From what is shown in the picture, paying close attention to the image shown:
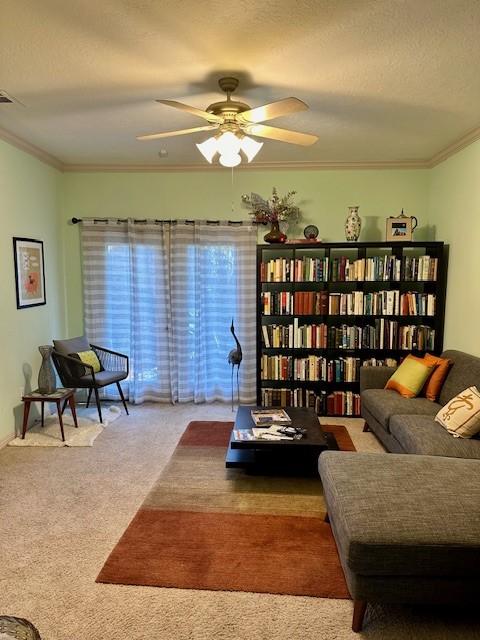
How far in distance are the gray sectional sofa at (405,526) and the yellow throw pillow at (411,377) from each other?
135 cm

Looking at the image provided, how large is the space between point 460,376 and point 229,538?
2.16 metres

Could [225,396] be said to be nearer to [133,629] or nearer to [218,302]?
[218,302]

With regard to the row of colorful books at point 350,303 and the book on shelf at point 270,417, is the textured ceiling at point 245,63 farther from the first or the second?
the book on shelf at point 270,417

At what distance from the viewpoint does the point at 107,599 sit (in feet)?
6.18

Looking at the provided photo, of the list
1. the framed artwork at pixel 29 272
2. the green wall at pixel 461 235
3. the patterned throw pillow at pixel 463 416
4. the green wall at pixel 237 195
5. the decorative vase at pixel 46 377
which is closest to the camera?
the patterned throw pillow at pixel 463 416

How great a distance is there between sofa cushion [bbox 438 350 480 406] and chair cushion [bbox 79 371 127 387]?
118 inches

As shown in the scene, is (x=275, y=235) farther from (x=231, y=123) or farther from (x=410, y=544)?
(x=410, y=544)

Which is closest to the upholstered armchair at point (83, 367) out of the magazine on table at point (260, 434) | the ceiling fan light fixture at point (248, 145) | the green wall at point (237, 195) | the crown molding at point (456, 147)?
the green wall at point (237, 195)

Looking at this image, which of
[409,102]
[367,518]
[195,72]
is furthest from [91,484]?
[409,102]

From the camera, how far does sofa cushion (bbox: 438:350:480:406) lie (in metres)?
3.08

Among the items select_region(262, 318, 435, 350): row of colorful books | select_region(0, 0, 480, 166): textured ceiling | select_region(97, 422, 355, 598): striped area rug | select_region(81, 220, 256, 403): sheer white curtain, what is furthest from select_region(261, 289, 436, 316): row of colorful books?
select_region(97, 422, 355, 598): striped area rug

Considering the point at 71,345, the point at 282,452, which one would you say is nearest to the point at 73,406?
the point at 71,345

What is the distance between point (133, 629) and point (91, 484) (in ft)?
4.44

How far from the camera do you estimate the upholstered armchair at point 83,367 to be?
13.1 ft
